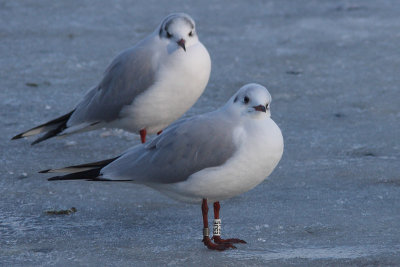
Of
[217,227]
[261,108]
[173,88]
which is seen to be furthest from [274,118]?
[261,108]

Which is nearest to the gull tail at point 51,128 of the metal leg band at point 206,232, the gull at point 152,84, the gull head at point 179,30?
the gull at point 152,84

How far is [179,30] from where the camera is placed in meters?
6.01

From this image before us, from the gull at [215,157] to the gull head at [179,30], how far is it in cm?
139

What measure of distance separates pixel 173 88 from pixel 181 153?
1.42 metres

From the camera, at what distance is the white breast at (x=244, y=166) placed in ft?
14.6

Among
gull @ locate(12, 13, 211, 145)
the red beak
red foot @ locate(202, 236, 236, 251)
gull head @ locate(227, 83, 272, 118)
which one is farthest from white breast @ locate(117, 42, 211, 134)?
red foot @ locate(202, 236, 236, 251)

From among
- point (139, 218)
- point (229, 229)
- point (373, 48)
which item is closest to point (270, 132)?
point (229, 229)

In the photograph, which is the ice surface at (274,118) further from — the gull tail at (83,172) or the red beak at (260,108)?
the red beak at (260,108)

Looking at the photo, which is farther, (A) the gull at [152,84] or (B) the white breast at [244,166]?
(A) the gull at [152,84]

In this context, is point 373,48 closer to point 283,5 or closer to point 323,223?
point 283,5

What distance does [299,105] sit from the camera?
293 inches

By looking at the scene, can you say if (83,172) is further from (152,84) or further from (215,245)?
(152,84)

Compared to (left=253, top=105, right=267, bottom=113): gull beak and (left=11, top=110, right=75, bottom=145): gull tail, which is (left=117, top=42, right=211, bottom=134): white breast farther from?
(left=253, top=105, right=267, bottom=113): gull beak

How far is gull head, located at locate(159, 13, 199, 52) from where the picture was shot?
5992mm
